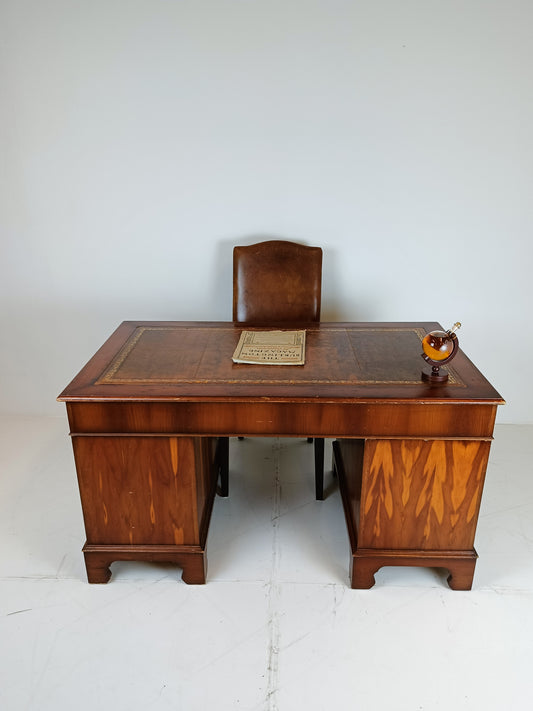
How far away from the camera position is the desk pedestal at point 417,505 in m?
1.60

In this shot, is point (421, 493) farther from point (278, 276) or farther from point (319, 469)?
point (278, 276)

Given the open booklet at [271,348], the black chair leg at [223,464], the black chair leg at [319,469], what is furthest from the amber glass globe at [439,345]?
the black chair leg at [223,464]

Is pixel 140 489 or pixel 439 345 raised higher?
pixel 439 345

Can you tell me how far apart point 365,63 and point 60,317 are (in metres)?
1.73

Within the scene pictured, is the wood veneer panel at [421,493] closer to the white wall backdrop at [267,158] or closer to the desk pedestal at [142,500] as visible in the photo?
the desk pedestal at [142,500]

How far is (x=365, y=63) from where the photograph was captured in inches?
85.4

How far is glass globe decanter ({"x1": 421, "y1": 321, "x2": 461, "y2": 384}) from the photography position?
1.57m

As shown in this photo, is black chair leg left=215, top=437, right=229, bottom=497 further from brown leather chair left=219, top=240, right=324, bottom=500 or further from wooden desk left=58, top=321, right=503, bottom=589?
brown leather chair left=219, top=240, right=324, bottom=500

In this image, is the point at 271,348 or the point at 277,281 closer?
the point at 271,348

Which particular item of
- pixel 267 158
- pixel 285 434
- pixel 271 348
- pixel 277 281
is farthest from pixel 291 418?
pixel 267 158

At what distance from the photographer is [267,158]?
2301 millimetres

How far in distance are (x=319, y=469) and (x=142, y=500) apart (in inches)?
29.4

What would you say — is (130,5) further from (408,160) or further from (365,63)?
(408,160)

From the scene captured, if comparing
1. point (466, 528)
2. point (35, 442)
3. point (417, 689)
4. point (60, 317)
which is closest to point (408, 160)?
point (466, 528)
